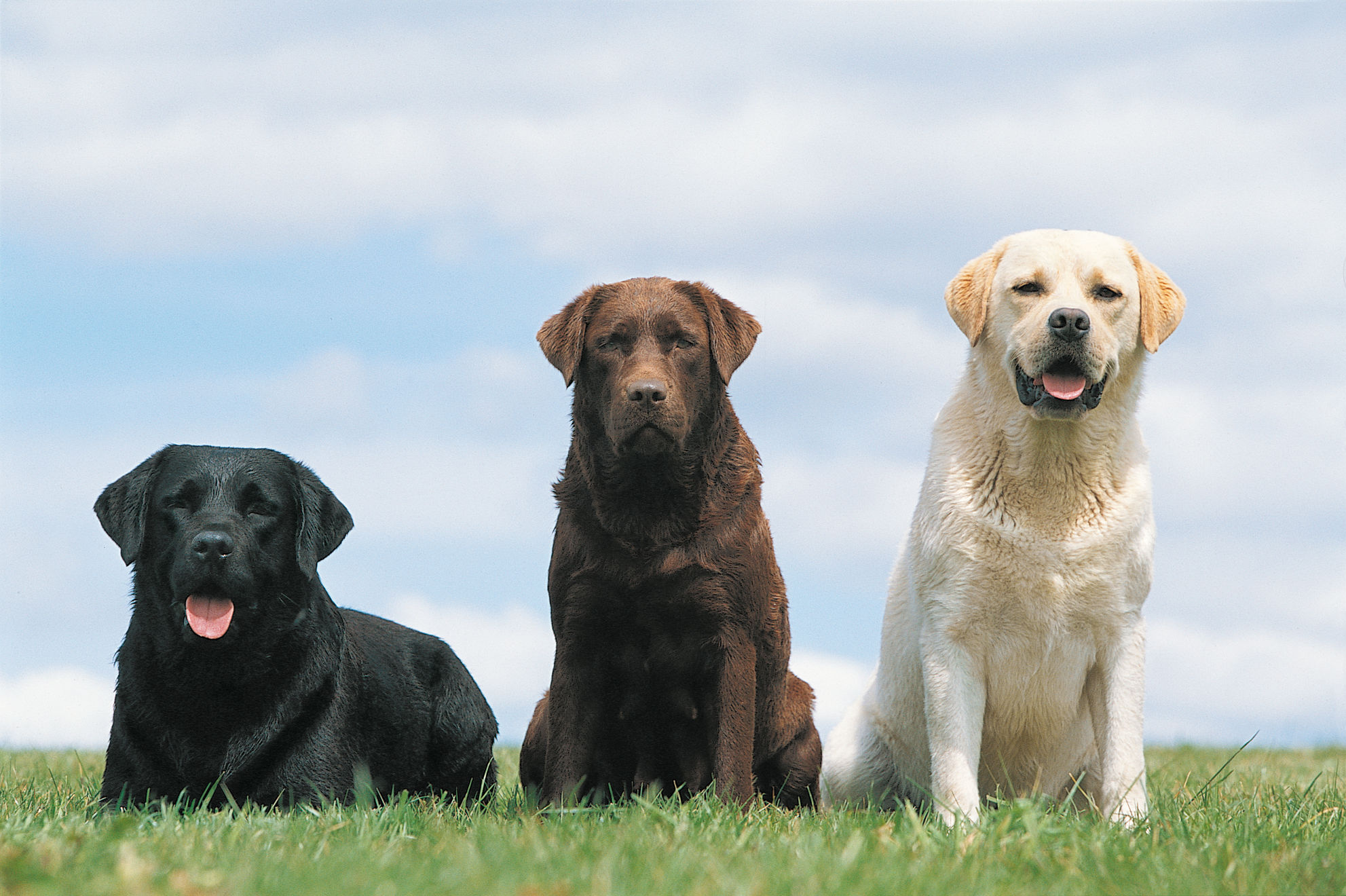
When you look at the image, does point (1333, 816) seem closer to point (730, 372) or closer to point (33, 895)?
point (730, 372)

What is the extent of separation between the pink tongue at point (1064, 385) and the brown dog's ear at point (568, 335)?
1.98m

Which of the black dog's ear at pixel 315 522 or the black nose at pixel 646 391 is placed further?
the black dog's ear at pixel 315 522

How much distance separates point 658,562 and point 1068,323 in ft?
6.40

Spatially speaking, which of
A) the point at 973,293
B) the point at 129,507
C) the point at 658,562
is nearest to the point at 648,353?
the point at 658,562

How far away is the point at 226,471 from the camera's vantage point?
5.22m

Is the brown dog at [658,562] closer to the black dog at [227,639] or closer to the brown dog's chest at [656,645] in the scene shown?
the brown dog's chest at [656,645]

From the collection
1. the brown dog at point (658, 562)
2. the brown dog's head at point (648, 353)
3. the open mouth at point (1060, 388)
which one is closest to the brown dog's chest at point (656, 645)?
the brown dog at point (658, 562)

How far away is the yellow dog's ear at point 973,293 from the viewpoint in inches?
207

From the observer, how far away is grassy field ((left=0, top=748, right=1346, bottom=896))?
3023 millimetres

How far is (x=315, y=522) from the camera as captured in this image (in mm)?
5379

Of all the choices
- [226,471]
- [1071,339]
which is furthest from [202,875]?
[1071,339]

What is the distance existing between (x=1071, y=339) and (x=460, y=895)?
10.6 feet

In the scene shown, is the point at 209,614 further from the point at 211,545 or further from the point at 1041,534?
the point at 1041,534

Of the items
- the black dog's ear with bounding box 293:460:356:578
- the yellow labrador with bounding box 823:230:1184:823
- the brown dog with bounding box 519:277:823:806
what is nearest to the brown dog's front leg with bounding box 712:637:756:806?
the brown dog with bounding box 519:277:823:806
